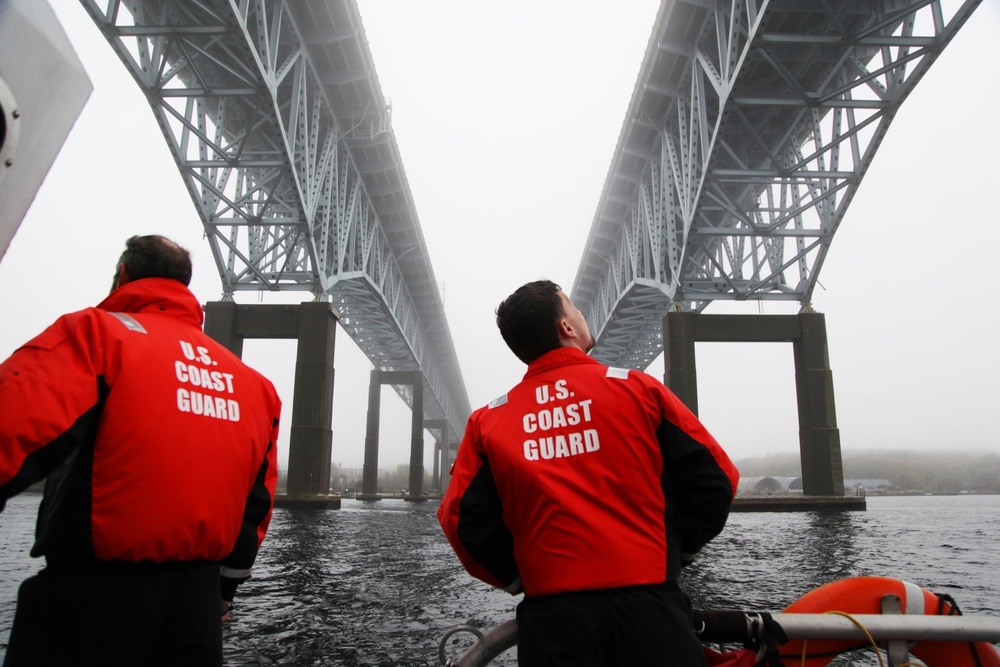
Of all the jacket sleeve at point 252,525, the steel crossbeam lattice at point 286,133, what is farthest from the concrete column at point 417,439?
the jacket sleeve at point 252,525

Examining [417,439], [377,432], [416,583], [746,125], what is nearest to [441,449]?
[417,439]

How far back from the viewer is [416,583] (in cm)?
679

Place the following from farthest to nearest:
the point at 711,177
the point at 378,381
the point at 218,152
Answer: the point at 378,381 → the point at 711,177 → the point at 218,152

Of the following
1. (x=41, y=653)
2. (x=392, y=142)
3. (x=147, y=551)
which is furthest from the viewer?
(x=392, y=142)

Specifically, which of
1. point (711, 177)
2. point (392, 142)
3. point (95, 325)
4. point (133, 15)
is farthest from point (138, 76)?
point (95, 325)

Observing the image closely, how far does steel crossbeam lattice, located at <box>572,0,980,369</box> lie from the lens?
1589cm

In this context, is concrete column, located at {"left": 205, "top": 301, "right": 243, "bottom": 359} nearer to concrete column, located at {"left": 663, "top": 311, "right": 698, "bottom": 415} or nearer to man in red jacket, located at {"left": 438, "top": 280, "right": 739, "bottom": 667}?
concrete column, located at {"left": 663, "top": 311, "right": 698, "bottom": 415}

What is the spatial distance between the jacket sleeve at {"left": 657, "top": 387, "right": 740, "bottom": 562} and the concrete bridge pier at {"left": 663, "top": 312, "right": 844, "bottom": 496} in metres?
20.5

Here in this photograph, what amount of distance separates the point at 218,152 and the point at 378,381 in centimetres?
2640

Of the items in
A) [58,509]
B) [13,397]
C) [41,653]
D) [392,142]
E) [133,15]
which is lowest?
[41,653]

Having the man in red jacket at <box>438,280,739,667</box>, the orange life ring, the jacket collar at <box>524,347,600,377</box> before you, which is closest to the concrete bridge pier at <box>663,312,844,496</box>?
the orange life ring

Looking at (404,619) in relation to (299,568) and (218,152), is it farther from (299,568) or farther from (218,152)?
(218,152)

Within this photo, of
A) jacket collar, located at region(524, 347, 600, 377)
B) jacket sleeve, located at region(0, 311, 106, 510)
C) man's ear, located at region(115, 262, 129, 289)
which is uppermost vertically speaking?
man's ear, located at region(115, 262, 129, 289)

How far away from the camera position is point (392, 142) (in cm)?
2591
